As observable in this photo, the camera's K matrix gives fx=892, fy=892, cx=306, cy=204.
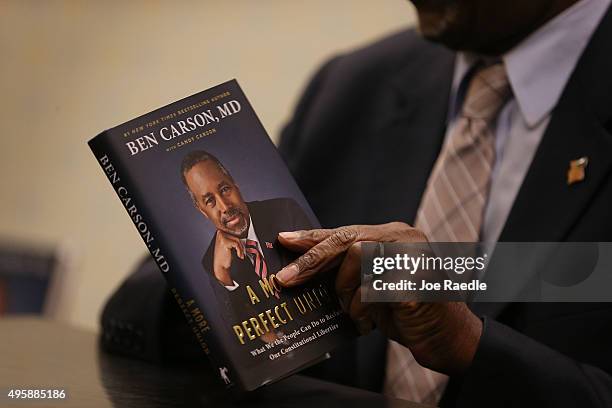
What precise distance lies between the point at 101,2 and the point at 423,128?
133cm

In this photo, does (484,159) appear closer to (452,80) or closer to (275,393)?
(452,80)

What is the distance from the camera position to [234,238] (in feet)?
2.44

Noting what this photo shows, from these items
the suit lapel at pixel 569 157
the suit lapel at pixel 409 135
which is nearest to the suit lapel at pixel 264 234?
the suit lapel at pixel 569 157

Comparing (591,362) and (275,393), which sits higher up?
(275,393)

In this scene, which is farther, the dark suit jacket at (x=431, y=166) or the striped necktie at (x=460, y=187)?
the striped necktie at (x=460, y=187)

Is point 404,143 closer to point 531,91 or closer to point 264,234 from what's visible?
point 531,91

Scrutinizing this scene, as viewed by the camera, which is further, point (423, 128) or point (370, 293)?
point (423, 128)

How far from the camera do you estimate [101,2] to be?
7.83 ft

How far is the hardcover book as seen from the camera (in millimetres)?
715

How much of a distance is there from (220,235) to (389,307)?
0.17 meters

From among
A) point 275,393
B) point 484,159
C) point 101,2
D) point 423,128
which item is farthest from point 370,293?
point 101,2

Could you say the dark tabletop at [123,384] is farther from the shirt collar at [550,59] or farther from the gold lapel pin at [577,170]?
the shirt collar at [550,59]

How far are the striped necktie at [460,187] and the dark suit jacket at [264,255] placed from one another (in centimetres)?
40

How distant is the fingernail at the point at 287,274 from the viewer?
74 centimetres
